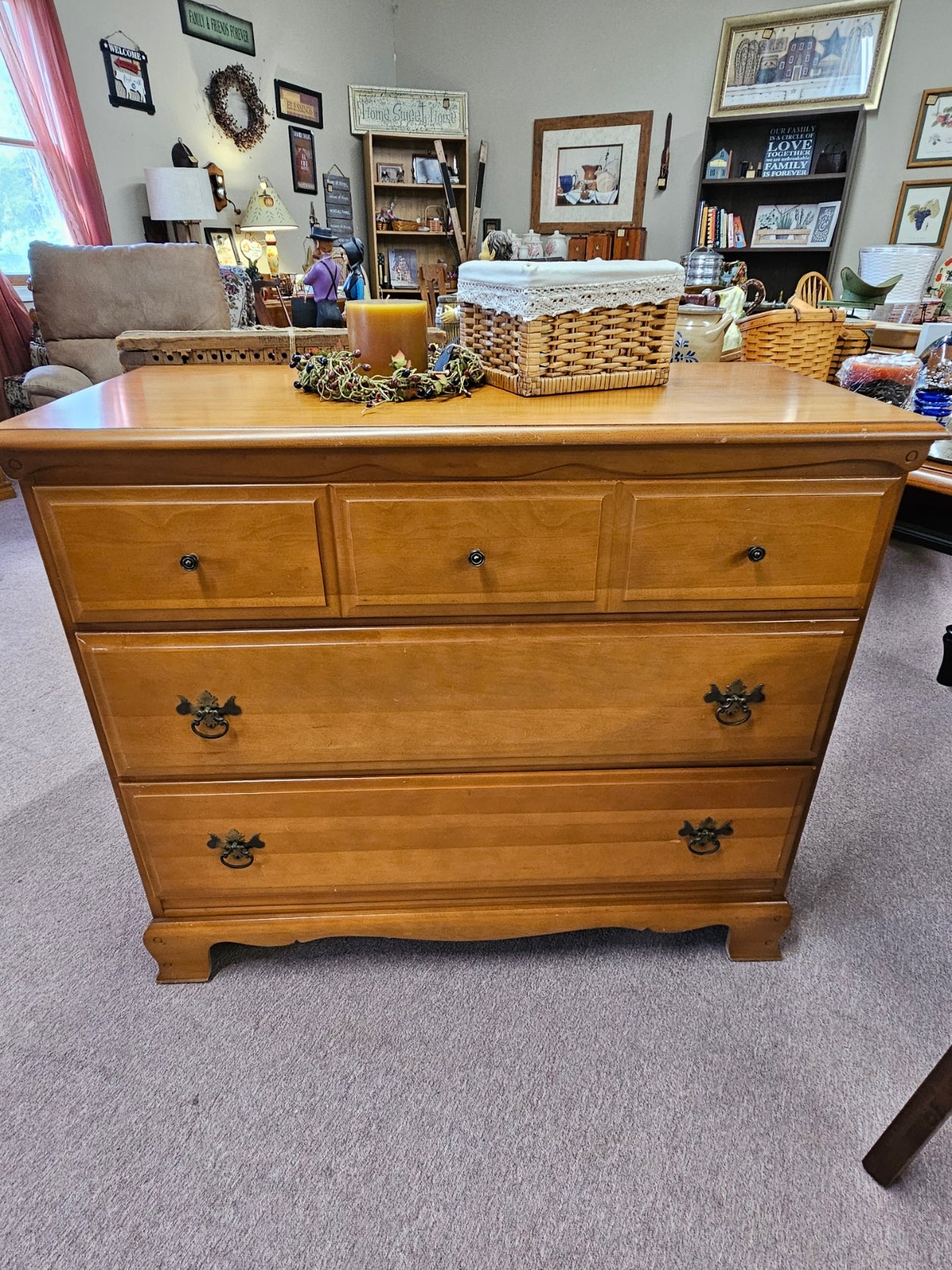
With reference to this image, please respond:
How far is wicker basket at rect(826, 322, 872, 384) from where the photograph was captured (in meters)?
1.76

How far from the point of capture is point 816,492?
91cm

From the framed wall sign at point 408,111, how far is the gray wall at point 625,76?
0.38 meters

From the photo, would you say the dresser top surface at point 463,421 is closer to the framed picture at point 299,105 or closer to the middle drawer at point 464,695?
the middle drawer at point 464,695

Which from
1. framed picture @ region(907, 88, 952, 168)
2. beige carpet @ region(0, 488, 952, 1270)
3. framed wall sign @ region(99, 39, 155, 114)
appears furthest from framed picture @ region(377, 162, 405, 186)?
beige carpet @ region(0, 488, 952, 1270)

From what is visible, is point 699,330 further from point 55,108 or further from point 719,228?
point 719,228

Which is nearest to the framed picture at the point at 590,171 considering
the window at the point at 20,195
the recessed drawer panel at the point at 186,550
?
the window at the point at 20,195

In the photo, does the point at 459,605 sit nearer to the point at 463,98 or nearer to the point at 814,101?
the point at 814,101

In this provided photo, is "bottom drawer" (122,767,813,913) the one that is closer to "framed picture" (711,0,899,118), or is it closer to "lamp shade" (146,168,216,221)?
"lamp shade" (146,168,216,221)

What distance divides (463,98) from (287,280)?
2.28 m

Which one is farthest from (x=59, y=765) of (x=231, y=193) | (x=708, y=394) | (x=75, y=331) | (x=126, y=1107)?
(x=231, y=193)

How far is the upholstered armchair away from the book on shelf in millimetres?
3461

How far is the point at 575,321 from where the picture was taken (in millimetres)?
988

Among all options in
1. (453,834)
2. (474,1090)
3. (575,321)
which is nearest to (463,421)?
(575,321)

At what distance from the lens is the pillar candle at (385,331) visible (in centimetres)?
107
